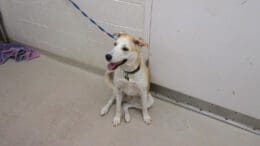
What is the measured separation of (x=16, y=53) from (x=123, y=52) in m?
1.50

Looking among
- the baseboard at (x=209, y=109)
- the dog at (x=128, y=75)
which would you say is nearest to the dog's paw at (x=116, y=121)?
the dog at (x=128, y=75)

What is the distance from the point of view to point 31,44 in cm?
248

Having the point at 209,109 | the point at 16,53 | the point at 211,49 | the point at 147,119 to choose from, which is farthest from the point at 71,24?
the point at 209,109

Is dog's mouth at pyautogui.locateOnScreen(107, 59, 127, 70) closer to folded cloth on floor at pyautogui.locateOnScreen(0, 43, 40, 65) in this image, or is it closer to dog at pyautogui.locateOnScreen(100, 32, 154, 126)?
dog at pyautogui.locateOnScreen(100, 32, 154, 126)

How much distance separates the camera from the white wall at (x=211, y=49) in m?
1.35

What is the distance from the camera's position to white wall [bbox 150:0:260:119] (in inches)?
53.2

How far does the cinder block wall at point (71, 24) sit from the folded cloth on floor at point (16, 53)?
9cm

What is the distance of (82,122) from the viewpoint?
173 centimetres

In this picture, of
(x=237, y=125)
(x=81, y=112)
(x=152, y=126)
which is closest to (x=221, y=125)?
(x=237, y=125)

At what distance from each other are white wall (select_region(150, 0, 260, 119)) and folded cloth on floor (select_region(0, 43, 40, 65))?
1341 millimetres

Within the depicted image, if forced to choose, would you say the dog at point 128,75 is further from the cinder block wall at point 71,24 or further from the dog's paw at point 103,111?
the cinder block wall at point 71,24

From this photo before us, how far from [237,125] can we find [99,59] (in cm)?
119

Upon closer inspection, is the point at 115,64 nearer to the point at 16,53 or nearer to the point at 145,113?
the point at 145,113

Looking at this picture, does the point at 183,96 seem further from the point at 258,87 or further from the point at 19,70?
the point at 19,70
